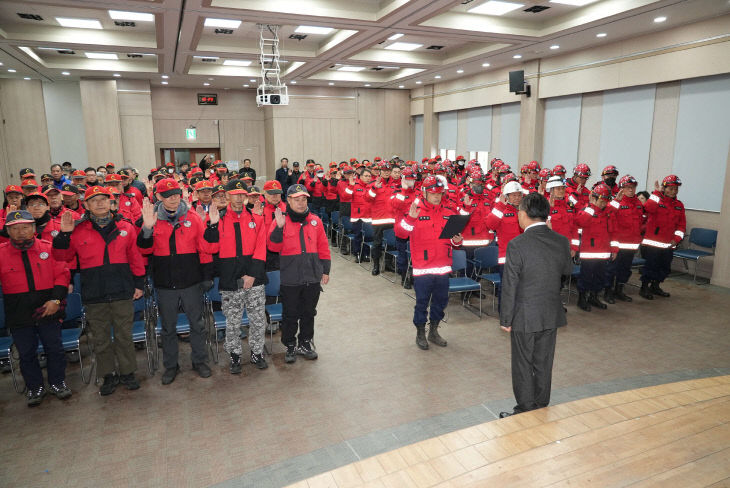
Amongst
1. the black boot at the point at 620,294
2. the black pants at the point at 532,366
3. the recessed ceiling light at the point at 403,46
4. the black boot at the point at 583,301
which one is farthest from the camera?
the recessed ceiling light at the point at 403,46

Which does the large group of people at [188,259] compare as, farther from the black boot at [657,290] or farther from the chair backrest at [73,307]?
the black boot at [657,290]

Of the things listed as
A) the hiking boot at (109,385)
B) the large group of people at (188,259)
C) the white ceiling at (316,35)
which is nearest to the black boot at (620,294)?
the large group of people at (188,259)

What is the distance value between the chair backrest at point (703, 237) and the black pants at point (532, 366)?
21.4 ft

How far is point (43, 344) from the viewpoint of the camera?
421 centimetres

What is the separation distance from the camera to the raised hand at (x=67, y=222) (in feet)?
12.9

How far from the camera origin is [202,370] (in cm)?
477

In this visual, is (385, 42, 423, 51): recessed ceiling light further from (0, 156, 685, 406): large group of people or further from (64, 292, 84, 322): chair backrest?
(64, 292, 84, 322): chair backrest

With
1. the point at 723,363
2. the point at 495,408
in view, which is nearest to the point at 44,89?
the point at 495,408

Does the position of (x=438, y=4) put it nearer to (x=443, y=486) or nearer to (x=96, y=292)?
(x=96, y=292)

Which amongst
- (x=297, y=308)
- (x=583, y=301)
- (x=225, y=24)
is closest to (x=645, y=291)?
(x=583, y=301)

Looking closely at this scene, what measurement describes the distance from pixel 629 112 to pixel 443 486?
9512 mm

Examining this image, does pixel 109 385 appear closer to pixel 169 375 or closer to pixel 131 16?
pixel 169 375

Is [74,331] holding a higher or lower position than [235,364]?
higher

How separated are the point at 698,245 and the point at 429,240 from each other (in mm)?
6068
